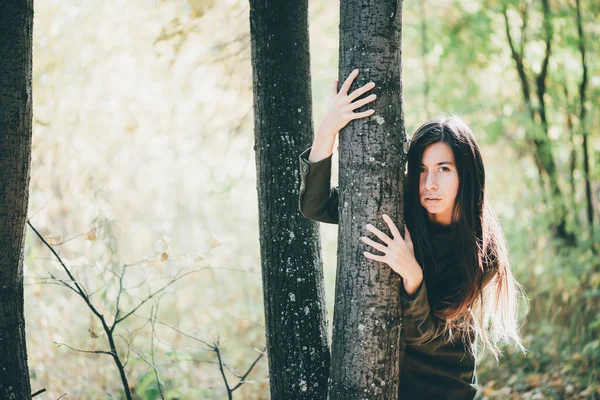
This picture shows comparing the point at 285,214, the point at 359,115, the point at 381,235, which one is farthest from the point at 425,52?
the point at 381,235

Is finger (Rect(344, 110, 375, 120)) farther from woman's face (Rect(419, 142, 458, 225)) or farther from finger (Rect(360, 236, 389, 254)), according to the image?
woman's face (Rect(419, 142, 458, 225))

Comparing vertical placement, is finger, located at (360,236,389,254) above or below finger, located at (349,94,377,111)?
below

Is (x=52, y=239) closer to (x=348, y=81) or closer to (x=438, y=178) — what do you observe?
(x=348, y=81)

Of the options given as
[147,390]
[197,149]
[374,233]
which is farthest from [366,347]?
[197,149]

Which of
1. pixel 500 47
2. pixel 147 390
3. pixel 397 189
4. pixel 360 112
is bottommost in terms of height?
pixel 147 390

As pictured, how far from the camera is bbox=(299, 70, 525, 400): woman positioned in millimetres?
2232

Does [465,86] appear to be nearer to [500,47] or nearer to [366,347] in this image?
[500,47]

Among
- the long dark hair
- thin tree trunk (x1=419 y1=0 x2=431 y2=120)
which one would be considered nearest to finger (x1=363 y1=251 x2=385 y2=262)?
the long dark hair

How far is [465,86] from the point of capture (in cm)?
614

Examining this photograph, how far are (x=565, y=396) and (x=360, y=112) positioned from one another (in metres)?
3.95

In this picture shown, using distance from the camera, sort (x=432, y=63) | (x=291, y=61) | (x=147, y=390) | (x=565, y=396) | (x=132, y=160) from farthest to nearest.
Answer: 1. (x=132, y=160)
2. (x=432, y=63)
3. (x=565, y=396)
4. (x=147, y=390)
5. (x=291, y=61)

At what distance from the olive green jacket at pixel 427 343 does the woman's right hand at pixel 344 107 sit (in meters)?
0.16

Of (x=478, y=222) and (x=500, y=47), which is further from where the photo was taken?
(x=500, y=47)

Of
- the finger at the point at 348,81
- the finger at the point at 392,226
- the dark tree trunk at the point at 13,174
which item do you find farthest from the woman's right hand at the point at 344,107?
the dark tree trunk at the point at 13,174
